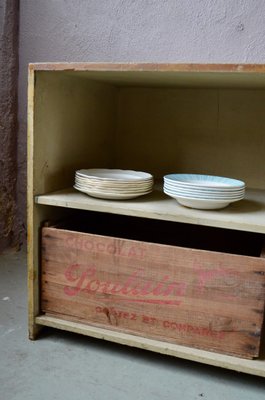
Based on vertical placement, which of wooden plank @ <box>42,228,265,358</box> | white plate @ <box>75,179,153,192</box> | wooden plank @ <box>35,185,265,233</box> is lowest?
wooden plank @ <box>42,228,265,358</box>

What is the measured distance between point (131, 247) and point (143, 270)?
0.25 feet

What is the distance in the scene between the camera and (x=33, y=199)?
4.21 feet

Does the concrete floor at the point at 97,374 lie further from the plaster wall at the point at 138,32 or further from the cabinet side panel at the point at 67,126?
the plaster wall at the point at 138,32

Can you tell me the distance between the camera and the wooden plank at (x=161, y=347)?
1155mm

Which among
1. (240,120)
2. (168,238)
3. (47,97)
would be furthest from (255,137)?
(47,97)

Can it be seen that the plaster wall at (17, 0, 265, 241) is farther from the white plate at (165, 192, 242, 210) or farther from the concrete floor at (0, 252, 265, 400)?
the concrete floor at (0, 252, 265, 400)

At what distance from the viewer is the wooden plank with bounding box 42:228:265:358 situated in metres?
1.15

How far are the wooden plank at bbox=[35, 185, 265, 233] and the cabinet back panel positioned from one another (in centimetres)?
31

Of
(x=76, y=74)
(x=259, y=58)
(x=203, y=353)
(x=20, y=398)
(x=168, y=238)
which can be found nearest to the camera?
(x=20, y=398)

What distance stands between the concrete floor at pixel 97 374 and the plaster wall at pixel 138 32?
0.91 m

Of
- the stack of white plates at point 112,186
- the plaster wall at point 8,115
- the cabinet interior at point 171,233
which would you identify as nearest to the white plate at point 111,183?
the stack of white plates at point 112,186

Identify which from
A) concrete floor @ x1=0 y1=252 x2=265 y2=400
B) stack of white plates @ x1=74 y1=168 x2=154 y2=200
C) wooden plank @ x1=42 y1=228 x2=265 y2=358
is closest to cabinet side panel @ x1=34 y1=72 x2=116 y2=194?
stack of white plates @ x1=74 y1=168 x2=154 y2=200

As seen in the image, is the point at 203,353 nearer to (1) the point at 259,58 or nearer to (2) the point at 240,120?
(2) the point at 240,120

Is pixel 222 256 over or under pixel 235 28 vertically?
under
